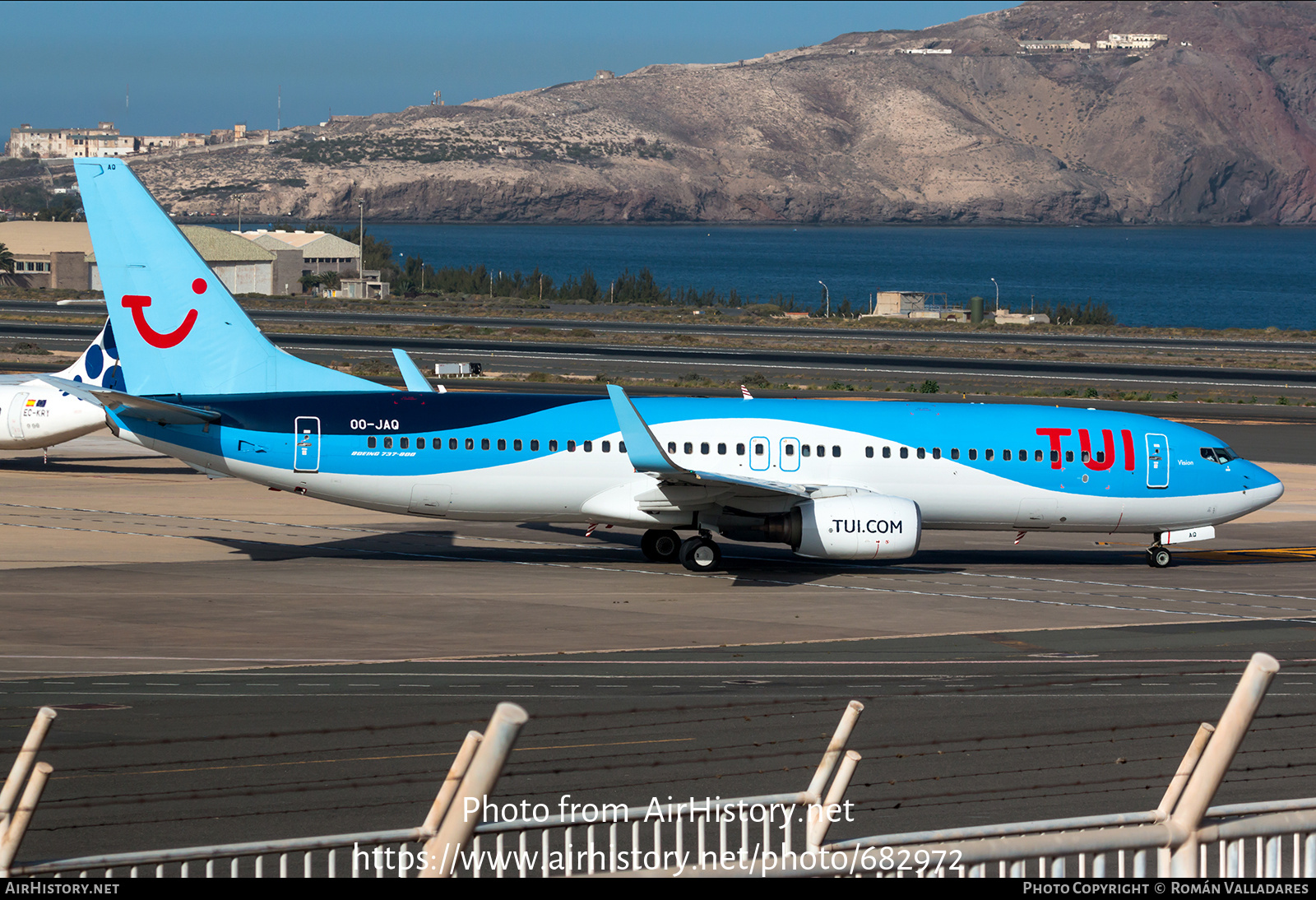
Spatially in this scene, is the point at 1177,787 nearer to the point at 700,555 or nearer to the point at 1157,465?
the point at 700,555

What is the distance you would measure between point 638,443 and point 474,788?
85.1 feet

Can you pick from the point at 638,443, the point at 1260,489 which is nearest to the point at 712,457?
the point at 638,443

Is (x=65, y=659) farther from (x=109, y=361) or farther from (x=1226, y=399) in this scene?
(x=1226, y=399)

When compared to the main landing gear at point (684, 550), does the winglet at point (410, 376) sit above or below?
above

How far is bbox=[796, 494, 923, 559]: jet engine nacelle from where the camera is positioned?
33.4 metres

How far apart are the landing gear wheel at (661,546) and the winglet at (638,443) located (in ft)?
13.2

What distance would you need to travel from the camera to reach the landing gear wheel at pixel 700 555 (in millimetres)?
35281

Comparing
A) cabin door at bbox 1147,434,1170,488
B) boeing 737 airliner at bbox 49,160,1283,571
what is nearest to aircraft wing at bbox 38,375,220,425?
boeing 737 airliner at bbox 49,160,1283,571

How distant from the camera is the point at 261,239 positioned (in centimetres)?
16588

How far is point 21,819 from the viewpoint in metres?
8.05

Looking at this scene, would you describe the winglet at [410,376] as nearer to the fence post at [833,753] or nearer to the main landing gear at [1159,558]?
the main landing gear at [1159,558]

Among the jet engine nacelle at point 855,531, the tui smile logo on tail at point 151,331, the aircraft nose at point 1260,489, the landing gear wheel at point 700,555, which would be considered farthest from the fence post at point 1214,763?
the aircraft nose at point 1260,489

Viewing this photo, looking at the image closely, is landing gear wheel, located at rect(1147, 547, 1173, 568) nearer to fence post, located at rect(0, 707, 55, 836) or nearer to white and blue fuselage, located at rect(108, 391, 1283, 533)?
white and blue fuselage, located at rect(108, 391, 1283, 533)

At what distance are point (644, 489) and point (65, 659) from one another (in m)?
14.8
